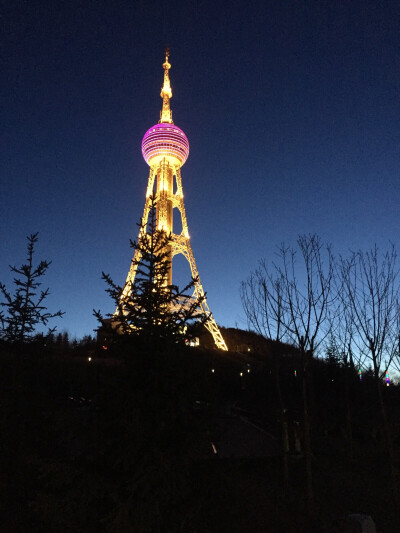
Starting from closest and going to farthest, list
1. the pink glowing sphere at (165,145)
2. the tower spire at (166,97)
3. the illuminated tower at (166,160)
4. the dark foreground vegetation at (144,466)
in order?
1. the dark foreground vegetation at (144,466)
2. the illuminated tower at (166,160)
3. the pink glowing sphere at (165,145)
4. the tower spire at (166,97)

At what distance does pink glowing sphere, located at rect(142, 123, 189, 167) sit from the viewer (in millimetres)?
51844

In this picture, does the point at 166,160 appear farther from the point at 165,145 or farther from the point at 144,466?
the point at 144,466

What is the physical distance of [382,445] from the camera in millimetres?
13766

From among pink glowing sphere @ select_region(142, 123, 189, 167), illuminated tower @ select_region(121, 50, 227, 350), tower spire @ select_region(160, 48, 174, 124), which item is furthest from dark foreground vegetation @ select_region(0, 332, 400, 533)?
tower spire @ select_region(160, 48, 174, 124)

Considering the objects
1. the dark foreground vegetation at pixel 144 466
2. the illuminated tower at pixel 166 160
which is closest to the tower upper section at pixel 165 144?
the illuminated tower at pixel 166 160

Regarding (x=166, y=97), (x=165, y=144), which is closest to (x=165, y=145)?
(x=165, y=144)

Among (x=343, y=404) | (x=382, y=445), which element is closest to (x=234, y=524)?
(x=382, y=445)

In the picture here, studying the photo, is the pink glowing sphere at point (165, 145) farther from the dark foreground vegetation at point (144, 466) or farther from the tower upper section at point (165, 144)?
the dark foreground vegetation at point (144, 466)

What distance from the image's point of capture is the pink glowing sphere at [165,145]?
51.8m

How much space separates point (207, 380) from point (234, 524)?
101 inches

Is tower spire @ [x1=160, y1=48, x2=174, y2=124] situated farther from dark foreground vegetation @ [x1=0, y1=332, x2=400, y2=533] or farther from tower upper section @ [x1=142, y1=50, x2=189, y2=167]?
dark foreground vegetation @ [x1=0, y1=332, x2=400, y2=533]

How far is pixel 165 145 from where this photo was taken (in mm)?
51625

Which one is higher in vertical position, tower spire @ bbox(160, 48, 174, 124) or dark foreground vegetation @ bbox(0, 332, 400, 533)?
tower spire @ bbox(160, 48, 174, 124)

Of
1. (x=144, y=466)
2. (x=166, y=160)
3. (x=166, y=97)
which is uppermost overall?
(x=166, y=97)
